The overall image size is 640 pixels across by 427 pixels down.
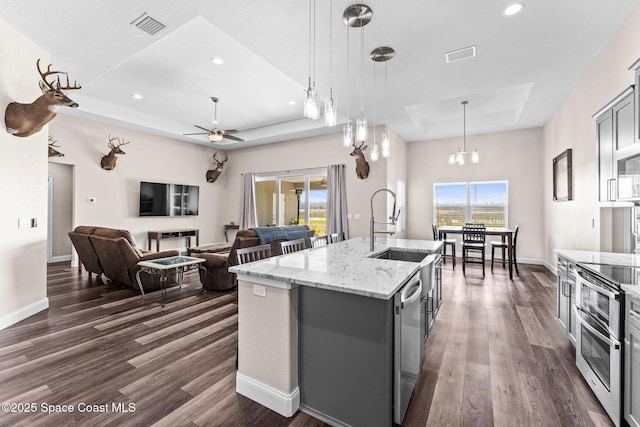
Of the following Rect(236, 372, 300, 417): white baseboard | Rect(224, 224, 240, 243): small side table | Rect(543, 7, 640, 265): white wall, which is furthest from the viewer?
Rect(224, 224, 240, 243): small side table

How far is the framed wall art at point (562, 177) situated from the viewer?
420 centimetres

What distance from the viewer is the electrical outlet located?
5.85ft

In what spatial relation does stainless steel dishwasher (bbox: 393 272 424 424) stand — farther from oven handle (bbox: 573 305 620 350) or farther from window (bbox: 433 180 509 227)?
window (bbox: 433 180 509 227)

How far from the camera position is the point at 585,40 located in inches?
117

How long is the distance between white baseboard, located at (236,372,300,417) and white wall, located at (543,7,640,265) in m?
3.86

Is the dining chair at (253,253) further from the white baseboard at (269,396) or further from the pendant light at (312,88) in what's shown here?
the pendant light at (312,88)

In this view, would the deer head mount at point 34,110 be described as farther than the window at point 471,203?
No

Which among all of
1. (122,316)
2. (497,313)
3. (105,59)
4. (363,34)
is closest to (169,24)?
(105,59)

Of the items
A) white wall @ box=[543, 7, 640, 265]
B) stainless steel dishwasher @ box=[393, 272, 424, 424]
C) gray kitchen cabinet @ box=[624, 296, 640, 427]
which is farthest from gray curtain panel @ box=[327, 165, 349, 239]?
gray kitchen cabinet @ box=[624, 296, 640, 427]

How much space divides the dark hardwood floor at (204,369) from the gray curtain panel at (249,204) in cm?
435

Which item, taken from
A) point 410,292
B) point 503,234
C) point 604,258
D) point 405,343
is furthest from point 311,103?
point 503,234

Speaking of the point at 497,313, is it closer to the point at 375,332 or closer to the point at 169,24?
the point at 375,332

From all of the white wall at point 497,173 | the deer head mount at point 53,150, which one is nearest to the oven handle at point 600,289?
the white wall at point 497,173

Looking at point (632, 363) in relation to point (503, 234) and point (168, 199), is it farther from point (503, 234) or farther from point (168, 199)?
point (168, 199)
